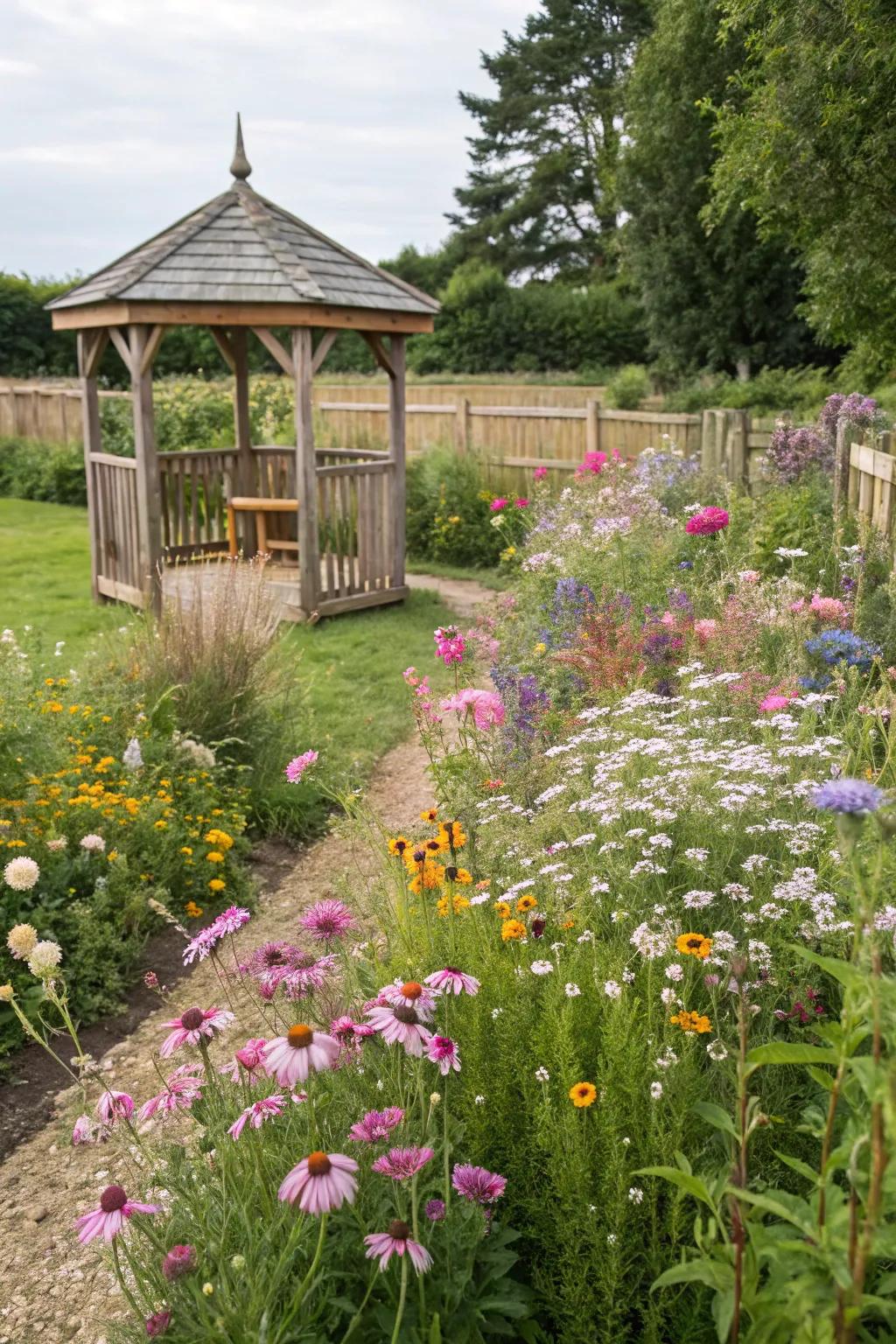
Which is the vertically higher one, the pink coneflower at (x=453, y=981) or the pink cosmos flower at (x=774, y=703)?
the pink cosmos flower at (x=774, y=703)

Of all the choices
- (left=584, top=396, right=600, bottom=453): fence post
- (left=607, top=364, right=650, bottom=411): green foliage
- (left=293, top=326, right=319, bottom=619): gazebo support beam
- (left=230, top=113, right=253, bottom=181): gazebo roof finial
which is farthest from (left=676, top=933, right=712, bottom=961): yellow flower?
(left=607, top=364, right=650, bottom=411): green foliage

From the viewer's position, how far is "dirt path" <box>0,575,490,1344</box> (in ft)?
8.07

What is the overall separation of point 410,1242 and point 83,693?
449 centimetres

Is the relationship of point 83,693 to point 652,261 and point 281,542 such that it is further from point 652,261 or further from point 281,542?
point 652,261

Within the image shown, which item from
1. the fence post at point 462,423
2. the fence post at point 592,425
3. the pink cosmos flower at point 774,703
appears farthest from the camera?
the fence post at point 462,423

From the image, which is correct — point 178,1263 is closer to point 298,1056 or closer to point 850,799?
point 298,1056

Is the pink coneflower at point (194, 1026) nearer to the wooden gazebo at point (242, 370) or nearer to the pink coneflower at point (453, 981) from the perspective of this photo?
the pink coneflower at point (453, 981)

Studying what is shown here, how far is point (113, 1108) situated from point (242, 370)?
10.4 m

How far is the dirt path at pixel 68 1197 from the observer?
246 cm

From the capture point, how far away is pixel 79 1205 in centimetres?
285

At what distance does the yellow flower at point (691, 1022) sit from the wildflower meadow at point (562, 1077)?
0.06ft

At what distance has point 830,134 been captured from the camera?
8.38 metres

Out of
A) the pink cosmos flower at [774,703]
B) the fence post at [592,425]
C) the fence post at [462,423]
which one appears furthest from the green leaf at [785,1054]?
the fence post at [462,423]

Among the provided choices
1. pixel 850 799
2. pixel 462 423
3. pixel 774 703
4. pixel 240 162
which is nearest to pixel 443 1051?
pixel 850 799
